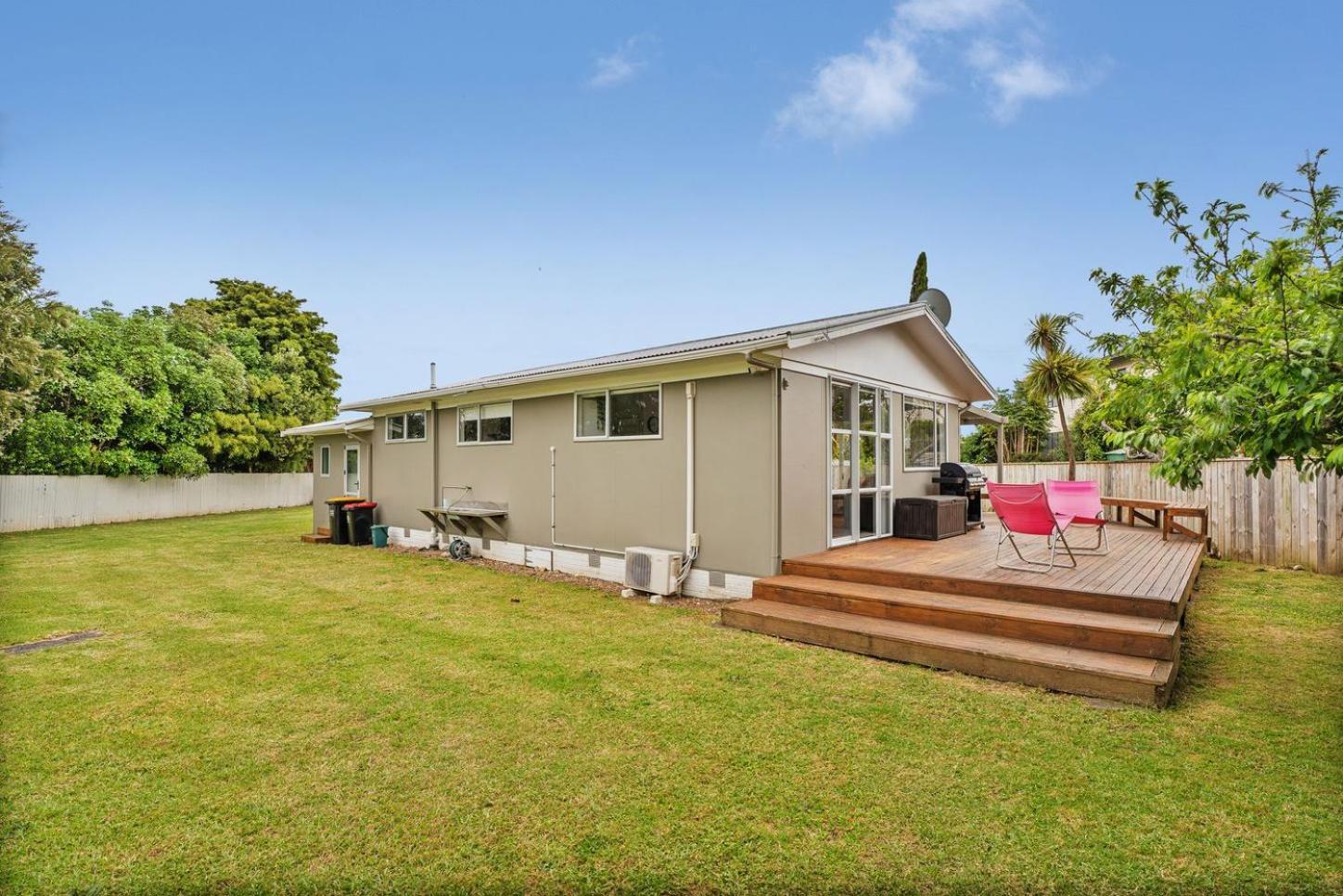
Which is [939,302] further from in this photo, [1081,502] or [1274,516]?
[1274,516]

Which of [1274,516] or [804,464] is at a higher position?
[804,464]

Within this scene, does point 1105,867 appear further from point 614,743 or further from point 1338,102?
point 1338,102

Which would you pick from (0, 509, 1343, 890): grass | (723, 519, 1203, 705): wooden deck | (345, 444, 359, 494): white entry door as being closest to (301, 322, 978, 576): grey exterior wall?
(723, 519, 1203, 705): wooden deck

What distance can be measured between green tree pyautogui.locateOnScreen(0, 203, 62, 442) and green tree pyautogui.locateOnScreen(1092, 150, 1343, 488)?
10.3 metres

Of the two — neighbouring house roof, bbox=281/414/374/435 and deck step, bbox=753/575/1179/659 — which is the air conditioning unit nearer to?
deck step, bbox=753/575/1179/659

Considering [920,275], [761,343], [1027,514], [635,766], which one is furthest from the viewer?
[920,275]

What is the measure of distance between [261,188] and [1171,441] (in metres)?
10.3

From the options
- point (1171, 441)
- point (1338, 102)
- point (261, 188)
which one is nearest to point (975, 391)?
point (1338, 102)

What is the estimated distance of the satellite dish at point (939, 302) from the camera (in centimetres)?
1075

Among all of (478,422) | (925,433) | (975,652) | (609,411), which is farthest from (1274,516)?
(478,422)

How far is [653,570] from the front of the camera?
23.7ft

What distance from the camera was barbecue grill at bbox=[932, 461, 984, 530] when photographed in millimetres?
9914

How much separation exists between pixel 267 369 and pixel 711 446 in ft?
74.3

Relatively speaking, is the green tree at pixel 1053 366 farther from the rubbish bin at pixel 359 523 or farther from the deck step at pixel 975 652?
the rubbish bin at pixel 359 523
